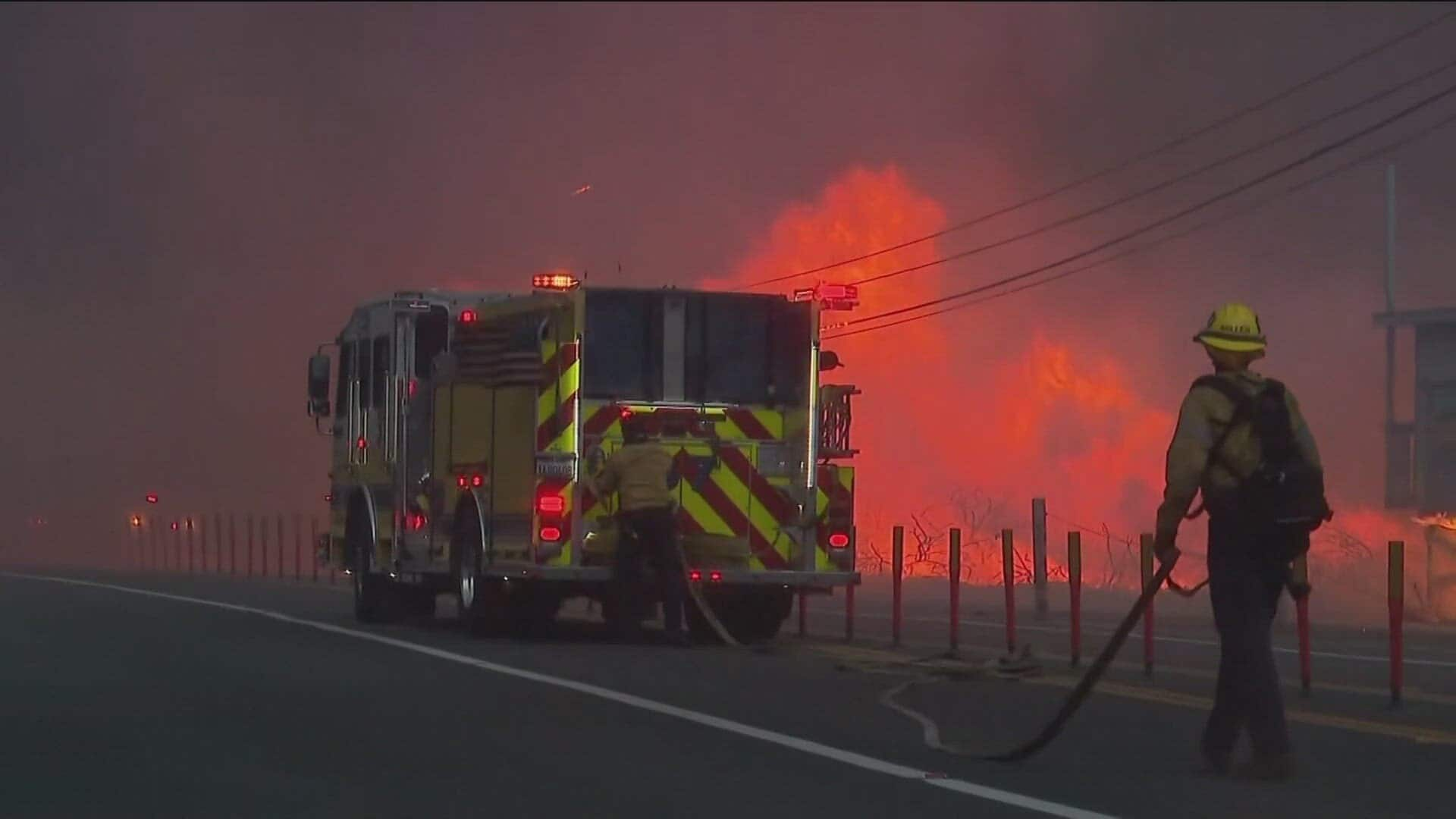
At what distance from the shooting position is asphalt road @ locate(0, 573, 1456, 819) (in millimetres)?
8844

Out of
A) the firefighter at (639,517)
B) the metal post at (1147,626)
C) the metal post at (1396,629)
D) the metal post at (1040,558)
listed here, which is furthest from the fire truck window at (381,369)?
the metal post at (1396,629)

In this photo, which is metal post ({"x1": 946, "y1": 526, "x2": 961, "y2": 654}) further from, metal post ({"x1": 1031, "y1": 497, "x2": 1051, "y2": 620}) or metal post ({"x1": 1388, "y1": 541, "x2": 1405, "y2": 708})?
metal post ({"x1": 1031, "y1": 497, "x2": 1051, "y2": 620})

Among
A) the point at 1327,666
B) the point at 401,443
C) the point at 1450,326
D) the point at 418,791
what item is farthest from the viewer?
the point at 1450,326

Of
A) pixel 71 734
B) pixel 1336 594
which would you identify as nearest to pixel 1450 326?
pixel 1336 594

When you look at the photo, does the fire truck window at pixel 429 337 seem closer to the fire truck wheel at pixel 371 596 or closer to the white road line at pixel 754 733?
the fire truck wheel at pixel 371 596

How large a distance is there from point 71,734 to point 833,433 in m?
8.39

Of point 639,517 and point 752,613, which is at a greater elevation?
point 639,517

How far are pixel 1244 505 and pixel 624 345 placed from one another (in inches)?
358

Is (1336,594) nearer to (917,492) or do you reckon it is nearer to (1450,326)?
(1450,326)

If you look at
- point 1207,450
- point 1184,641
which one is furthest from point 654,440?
point 1207,450

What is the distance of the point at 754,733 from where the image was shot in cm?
1098

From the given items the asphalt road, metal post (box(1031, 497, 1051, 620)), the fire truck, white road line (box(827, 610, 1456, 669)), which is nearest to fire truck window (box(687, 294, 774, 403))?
the fire truck

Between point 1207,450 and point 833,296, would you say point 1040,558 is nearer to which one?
point 833,296

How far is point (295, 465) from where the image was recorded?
68375mm
